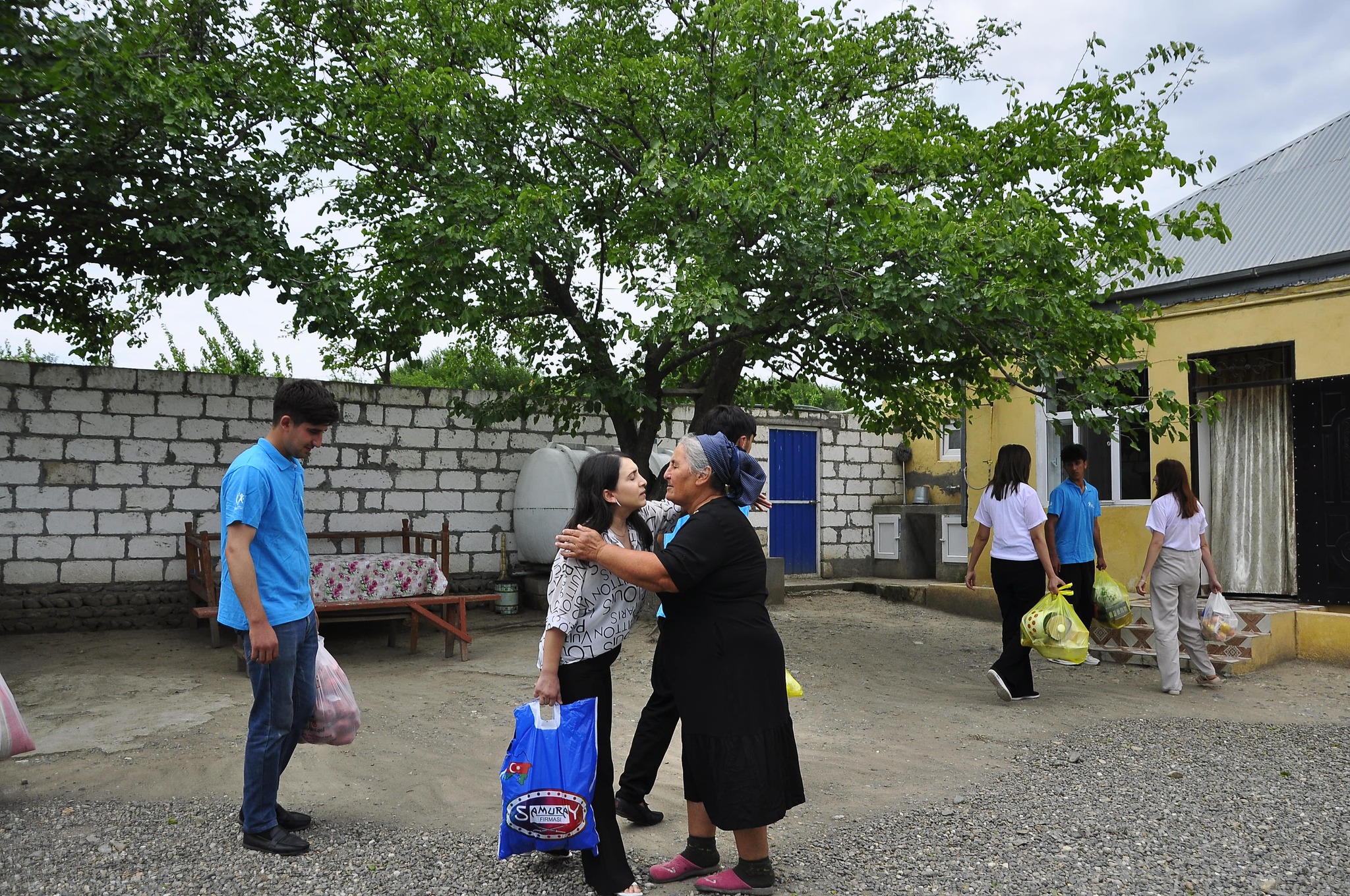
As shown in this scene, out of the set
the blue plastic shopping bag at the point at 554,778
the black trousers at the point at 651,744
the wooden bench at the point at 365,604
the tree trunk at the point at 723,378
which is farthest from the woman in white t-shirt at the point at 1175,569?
the wooden bench at the point at 365,604

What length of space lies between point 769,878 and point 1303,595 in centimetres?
812

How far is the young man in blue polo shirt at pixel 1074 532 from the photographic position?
745cm

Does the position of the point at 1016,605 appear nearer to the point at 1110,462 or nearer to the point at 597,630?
the point at 597,630

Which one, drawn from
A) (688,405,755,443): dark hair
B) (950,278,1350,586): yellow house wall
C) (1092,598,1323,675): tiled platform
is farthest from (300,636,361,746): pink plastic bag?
(950,278,1350,586): yellow house wall

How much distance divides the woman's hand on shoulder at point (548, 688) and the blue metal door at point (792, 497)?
1060 centimetres

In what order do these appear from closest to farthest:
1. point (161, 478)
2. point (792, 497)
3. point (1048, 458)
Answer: point (161, 478)
point (1048, 458)
point (792, 497)

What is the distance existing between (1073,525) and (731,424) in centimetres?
436

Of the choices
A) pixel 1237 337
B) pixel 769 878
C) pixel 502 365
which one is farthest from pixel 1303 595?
pixel 502 365

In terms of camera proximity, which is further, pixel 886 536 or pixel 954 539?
pixel 886 536

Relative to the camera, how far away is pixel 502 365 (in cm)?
1938

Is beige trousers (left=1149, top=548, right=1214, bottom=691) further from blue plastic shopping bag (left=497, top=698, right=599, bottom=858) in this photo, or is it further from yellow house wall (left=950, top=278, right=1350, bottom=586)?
blue plastic shopping bag (left=497, top=698, right=599, bottom=858)

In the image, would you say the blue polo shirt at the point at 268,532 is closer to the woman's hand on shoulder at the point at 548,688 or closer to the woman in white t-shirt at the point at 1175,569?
the woman's hand on shoulder at the point at 548,688

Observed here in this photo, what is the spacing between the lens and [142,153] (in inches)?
306

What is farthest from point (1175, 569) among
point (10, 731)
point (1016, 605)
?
point (10, 731)
